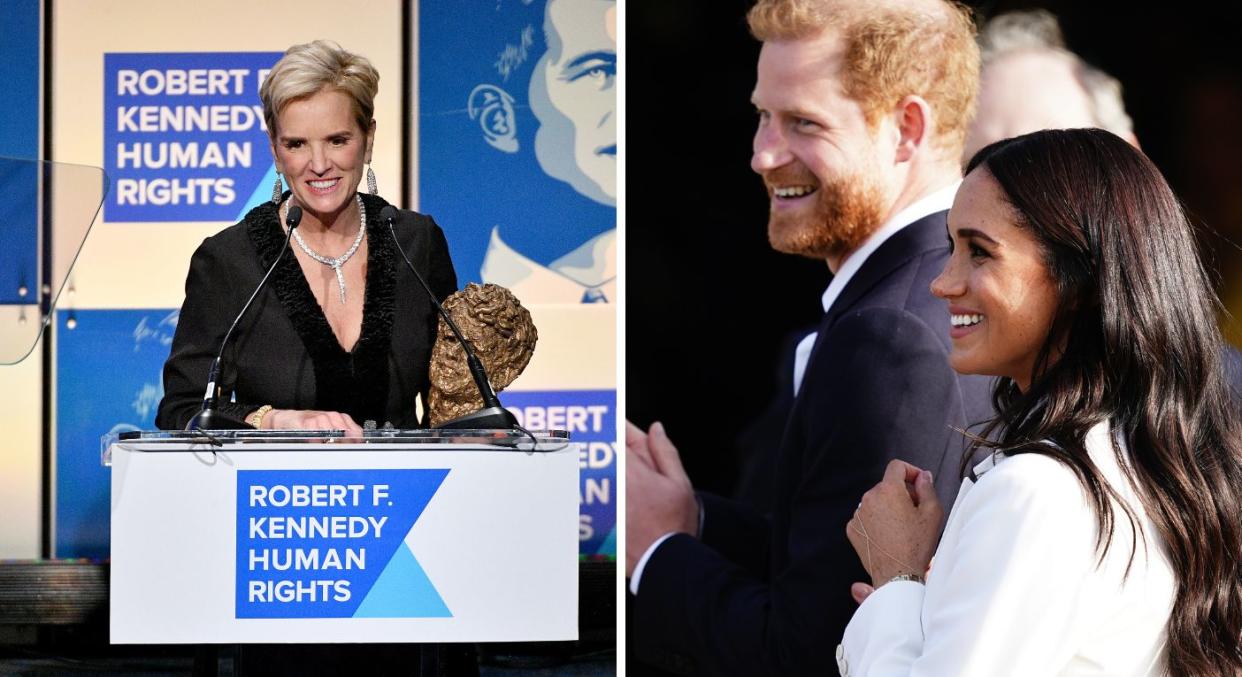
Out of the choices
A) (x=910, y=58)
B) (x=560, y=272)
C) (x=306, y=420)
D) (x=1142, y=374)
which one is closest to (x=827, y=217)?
(x=910, y=58)

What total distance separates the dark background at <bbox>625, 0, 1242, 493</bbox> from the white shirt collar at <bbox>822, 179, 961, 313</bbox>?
84mm

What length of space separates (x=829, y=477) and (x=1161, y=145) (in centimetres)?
135

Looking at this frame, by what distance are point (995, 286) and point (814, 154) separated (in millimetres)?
1603

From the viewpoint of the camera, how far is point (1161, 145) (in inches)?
151

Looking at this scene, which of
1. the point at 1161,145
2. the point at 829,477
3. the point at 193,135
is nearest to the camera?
the point at 829,477

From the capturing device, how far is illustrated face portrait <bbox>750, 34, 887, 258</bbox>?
12.4ft

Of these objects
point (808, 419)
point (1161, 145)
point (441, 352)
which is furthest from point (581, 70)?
point (1161, 145)

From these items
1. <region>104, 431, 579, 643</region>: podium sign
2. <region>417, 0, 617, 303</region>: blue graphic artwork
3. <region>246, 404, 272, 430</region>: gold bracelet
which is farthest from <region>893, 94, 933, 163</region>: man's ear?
<region>246, 404, 272, 430</region>: gold bracelet

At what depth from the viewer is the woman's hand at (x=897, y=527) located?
8.02 ft

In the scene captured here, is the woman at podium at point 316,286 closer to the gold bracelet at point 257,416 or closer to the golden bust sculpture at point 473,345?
the gold bracelet at point 257,416

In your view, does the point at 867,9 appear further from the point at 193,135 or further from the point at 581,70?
the point at 193,135

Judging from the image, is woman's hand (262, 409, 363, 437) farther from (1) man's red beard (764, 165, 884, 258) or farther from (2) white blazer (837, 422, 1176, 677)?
(2) white blazer (837, 422, 1176, 677)

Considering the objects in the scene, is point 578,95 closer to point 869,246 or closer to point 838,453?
point 869,246

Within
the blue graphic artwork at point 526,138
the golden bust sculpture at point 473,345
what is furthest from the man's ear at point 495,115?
the golden bust sculpture at point 473,345
